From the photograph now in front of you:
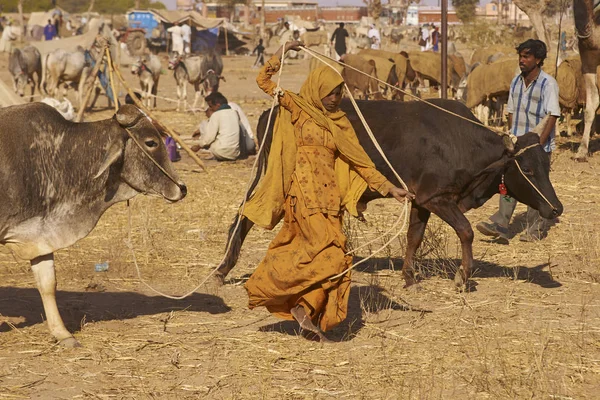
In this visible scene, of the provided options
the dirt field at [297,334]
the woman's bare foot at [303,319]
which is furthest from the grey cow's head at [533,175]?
the woman's bare foot at [303,319]

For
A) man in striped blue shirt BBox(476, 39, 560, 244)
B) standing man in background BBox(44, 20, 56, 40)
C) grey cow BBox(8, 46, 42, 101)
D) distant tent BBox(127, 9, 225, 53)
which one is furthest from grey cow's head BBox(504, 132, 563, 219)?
standing man in background BBox(44, 20, 56, 40)

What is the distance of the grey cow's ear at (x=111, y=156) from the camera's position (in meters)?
5.62

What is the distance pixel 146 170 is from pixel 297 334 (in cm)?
139

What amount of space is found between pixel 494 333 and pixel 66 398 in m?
2.63

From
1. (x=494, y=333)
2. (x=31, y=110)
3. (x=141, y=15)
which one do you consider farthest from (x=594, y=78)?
(x=141, y=15)

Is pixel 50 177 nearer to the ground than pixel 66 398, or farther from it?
farther from it

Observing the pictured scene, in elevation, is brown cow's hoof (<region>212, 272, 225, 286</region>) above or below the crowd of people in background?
below

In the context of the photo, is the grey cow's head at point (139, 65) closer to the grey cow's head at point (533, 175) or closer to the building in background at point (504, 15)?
the grey cow's head at point (533, 175)

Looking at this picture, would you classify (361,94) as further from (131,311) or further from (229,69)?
(229,69)

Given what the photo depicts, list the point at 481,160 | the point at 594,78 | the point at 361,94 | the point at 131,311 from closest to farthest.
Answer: the point at 131,311 → the point at 481,160 → the point at 594,78 → the point at 361,94

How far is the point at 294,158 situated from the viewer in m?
5.61

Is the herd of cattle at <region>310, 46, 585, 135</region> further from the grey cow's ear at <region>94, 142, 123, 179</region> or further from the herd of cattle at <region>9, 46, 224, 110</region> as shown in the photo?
the grey cow's ear at <region>94, 142, 123, 179</region>

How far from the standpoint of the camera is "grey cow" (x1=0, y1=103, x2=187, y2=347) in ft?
17.9

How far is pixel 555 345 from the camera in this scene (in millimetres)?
5609
